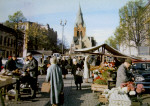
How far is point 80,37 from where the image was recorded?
116m

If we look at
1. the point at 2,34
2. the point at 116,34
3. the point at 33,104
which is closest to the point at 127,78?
the point at 33,104

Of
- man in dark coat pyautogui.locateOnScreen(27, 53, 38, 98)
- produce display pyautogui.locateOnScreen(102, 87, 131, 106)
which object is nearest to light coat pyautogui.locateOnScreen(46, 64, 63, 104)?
produce display pyautogui.locateOnScreen(102, 87, 131, 106)

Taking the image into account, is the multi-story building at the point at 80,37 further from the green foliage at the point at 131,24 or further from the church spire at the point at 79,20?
the green foliage at the point at 131,24

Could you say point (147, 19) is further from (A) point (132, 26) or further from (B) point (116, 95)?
(B) point (116, 95)

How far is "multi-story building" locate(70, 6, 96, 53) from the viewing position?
118m

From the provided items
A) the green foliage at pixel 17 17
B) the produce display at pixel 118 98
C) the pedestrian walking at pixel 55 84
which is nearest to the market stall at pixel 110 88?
the produce display at pixel 118 98

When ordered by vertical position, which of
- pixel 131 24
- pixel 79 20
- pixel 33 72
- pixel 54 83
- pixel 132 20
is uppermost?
pixel 79 20

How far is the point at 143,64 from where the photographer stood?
1146 centimetres

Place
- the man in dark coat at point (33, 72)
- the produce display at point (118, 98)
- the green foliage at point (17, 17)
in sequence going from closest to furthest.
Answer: the produce display at point (118, 98)
the man in dark coat at point (33, 72)
the green foliage at point (17, 17)

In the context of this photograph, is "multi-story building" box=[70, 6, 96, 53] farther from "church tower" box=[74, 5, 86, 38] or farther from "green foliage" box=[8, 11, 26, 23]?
"green foliage" box=[8, 11, 26, 23]

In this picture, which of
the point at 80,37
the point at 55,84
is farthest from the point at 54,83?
the point at 80,37

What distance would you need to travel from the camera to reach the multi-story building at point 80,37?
118 m

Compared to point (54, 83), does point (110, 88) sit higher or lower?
lower

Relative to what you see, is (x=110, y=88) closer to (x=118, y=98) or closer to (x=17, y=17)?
(x=118, y=98)
